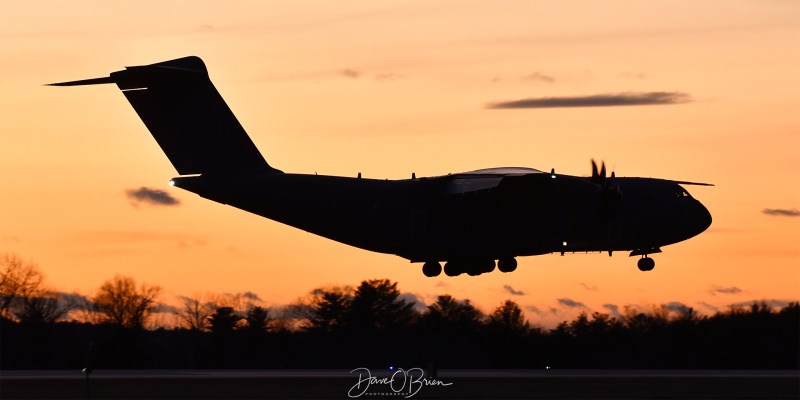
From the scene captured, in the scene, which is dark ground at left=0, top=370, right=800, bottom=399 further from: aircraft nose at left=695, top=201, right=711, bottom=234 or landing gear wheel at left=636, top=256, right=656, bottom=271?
aircraft nose at left=695, top=201, right=711, bottom=234

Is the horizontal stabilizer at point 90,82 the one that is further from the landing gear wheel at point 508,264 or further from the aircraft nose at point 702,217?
the aircraft nose at point 702,217

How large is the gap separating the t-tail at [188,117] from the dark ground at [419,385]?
21.0 feet

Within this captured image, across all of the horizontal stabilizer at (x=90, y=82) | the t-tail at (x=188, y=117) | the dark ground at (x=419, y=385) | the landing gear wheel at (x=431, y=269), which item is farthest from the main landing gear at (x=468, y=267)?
the horizontal stabilizer at (x=90, y=82)

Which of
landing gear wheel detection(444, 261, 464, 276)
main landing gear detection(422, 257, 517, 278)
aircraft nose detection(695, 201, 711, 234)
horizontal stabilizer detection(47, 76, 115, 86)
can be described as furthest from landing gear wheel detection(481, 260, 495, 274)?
horizontal stabilizer detection(47, 76, 115, 86)

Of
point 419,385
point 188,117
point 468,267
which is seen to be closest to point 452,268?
point 468,267

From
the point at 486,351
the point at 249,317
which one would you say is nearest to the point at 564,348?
the point at 486,351

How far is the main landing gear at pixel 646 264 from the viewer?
1829 inches

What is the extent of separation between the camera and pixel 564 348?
188 feet

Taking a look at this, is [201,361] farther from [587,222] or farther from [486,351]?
[587,222]

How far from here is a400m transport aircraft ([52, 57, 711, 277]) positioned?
Answer: 43.0m

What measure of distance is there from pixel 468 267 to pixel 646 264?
18.4 ft

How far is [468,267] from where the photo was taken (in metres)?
45.7

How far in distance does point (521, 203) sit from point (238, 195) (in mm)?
8226

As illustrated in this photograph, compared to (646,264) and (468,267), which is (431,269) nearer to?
(468,267)
